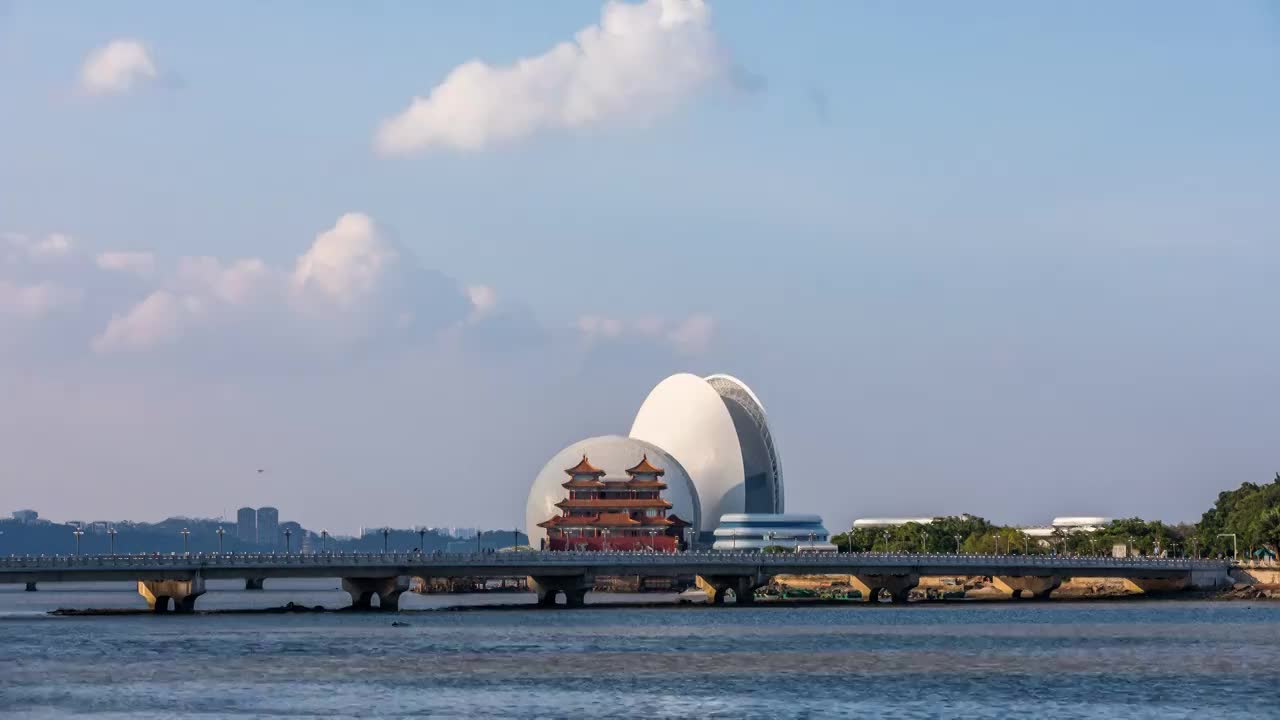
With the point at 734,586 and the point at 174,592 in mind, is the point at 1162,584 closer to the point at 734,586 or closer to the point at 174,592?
the point at 734,586

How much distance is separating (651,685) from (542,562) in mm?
69898

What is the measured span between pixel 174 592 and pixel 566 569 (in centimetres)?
2879

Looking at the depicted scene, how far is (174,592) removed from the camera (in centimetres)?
14038

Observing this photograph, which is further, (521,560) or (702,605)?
(702,605)

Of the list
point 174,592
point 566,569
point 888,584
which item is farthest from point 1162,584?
point 174,592

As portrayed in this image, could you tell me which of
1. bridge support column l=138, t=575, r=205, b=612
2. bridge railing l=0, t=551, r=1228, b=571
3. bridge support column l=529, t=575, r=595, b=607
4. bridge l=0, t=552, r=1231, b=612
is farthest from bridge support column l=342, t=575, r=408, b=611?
bridge support column l=529, t=575, r=595, b=607

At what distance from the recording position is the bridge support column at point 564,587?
506 ft

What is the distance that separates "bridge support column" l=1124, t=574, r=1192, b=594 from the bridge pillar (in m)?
8.80

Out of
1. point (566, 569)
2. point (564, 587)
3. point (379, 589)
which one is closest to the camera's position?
point (379, 589)

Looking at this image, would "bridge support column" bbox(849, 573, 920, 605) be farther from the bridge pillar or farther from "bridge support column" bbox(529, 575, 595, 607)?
"bridge support column" bbox(529, 575, 595, 607)

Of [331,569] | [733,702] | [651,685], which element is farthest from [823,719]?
[331,569]

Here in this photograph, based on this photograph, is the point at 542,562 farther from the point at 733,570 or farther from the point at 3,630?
the point at 3,630

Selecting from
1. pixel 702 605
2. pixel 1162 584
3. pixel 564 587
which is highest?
pixel 564 587

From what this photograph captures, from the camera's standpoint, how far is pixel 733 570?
15538cm
